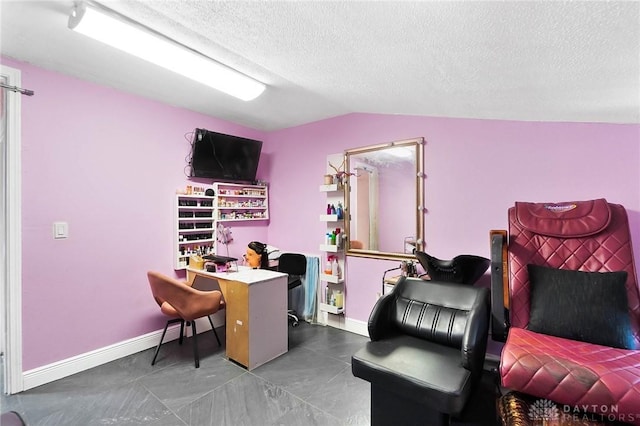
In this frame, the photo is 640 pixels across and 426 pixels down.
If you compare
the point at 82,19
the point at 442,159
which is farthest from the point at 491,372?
the point at 82,19

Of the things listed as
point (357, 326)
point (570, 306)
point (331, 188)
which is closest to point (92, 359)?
point (357, 326)

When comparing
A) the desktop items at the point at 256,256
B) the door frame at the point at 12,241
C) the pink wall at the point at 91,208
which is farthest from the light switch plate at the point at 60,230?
the desktop items at the point at 256,256

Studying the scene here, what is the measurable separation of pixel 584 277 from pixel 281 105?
9.39 feet

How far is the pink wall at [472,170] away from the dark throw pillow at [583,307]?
0.63m

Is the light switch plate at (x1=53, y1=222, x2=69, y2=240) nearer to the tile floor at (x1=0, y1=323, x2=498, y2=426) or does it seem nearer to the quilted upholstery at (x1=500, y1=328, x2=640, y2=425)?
the tile floor at (x1=0, y1=323, x2=498, y2=426)

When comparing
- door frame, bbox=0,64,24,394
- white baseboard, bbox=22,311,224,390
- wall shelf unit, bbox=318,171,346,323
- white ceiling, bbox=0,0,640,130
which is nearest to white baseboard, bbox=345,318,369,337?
wall shelf unit, bbox=318,171,346,323

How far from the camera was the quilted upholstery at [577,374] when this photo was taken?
1175 millimetres

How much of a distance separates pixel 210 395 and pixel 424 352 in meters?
1.57

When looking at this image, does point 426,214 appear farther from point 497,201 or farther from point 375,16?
point 375,16

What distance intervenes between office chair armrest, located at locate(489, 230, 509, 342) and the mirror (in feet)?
3.04

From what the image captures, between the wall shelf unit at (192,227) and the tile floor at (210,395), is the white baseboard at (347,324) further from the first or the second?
the wall shelf unit at (192,227)

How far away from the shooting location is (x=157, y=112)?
2967mm

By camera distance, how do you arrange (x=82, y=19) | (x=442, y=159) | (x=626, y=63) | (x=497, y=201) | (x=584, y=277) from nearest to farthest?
(x=626, y=63)
(x=82, y=19)
(x=584, y=277)
(x=497, y=201)
(x=442, y=159)

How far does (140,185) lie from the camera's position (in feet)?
9.36
